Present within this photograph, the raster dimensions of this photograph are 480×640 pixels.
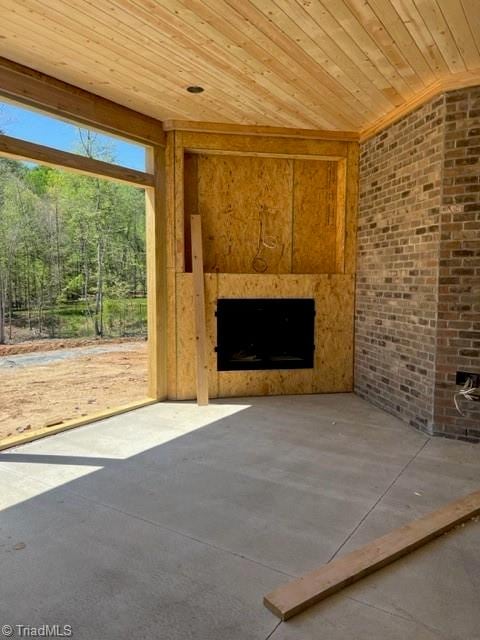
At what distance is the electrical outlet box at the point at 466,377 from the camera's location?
3.40 meters

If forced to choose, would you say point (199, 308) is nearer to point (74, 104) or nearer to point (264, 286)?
point (264, 286)

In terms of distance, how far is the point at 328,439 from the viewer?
11.4 ft

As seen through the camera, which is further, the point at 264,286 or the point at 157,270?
the point at 264,286

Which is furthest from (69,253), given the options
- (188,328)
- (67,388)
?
(188,328)

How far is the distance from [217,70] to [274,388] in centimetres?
312

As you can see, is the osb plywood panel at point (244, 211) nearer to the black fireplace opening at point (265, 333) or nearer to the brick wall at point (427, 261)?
the black fireplace opening at point (265, 333)

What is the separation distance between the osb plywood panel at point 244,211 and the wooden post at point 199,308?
25 cm

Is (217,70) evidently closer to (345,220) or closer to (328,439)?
(345,220)

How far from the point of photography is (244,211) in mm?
4852

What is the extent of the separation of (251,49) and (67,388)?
5.12 m

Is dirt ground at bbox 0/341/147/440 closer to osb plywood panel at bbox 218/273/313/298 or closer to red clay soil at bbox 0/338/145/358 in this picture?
red clay soil at bbox 0/338/145/358

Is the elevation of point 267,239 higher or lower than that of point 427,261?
higher

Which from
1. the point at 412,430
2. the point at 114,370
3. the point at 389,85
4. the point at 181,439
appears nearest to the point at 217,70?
the point at 389,85

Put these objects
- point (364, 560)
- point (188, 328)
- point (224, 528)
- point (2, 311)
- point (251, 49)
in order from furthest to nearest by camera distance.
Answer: point (2, 311) < point (188, 328) < point (251, 49) < point (224, 528) < point (364, 560)
